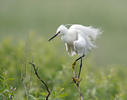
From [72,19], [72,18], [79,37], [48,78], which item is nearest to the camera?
[79,37]

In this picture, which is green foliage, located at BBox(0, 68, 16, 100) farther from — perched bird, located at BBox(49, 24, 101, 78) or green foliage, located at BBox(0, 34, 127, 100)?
perched bird, located at BBox(49, 24, 101, 78)

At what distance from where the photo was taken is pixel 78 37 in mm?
2033

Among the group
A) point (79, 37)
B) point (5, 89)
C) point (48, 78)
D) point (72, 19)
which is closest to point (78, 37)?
point (79, 37)

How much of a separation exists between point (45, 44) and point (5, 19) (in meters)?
5.22

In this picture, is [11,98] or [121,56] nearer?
[11,98]

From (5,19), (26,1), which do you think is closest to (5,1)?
(26,1)

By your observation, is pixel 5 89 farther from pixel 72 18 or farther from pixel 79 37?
pixel 72 18

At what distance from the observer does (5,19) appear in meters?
9.92

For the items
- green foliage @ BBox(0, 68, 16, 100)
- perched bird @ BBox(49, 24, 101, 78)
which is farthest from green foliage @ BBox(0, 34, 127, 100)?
perched bird @ BBox(49, 24, 101, 78)

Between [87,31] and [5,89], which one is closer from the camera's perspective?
[5,89]

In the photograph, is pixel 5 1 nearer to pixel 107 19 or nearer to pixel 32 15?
pixel 32 15

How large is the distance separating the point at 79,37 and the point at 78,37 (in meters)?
0.01

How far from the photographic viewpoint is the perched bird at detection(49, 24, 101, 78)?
6.54ft

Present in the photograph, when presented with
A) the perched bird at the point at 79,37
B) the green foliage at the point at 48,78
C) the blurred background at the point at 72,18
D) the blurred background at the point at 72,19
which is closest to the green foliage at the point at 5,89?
the green foliage at the point at 48,78
